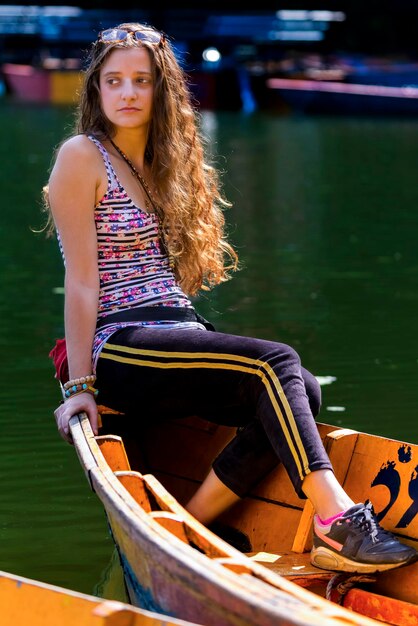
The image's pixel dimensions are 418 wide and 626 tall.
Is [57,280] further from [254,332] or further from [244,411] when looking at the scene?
[244,411]

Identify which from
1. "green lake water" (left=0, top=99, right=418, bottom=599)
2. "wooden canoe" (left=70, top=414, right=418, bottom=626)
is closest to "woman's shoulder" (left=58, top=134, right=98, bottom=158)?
"wooden canoe" (left=70, top=414, right=418, bottom=626)

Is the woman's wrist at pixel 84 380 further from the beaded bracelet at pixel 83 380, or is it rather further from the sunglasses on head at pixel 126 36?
the sunglasses on head at pixel 126 36

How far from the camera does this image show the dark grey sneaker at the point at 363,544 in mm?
3883

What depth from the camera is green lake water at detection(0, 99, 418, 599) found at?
18.5 feet

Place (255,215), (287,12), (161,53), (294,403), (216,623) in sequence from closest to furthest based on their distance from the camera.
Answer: (216,623)
(294,403)
(161,53)
(255,215)
(287,12)

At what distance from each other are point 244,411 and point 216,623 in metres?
1.44

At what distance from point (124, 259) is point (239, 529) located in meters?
0.93

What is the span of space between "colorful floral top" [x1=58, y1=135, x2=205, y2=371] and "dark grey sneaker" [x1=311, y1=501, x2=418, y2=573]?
3.04 ft

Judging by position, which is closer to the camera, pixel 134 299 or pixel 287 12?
pixel 134 299

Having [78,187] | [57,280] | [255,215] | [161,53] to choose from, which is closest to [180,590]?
[78,187]

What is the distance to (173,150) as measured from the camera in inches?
189

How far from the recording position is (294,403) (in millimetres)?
4074

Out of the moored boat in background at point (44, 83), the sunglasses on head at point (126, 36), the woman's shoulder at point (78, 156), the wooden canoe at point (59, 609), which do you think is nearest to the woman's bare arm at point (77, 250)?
the woman's shoulder at point (78, 156)

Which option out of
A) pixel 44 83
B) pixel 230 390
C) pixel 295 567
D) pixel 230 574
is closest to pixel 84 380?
pixel 230 390
